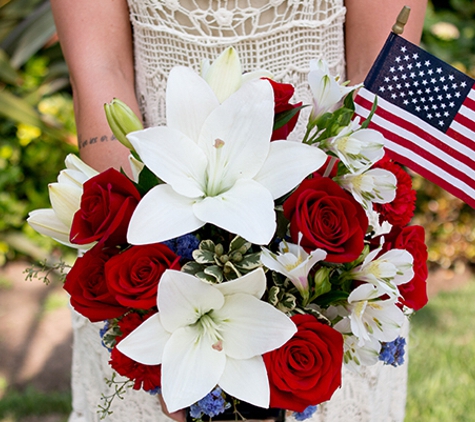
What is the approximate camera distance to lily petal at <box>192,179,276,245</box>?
671mm

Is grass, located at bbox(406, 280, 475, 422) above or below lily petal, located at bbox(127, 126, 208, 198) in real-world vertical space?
below

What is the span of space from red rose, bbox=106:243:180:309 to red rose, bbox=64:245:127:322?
4 cm

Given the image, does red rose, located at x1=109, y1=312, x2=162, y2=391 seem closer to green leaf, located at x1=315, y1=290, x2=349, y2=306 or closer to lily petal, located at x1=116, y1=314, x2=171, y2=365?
lily petal, located at x1=116, y1=314, x2=171, y2=365

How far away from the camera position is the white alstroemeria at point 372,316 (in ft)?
2.39

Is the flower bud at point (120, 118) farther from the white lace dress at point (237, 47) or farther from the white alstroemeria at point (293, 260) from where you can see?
the white lace dress at point (237, 47)

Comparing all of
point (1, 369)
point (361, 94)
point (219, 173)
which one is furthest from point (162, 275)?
point (1, 369)

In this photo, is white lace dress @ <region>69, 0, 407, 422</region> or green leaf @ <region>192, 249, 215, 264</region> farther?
white lace dress @ <region>69, 0, 407, 422</region>

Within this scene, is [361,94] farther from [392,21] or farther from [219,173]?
[219,173]

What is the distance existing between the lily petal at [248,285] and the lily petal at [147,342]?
93 millimetres

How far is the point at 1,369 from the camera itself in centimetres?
283

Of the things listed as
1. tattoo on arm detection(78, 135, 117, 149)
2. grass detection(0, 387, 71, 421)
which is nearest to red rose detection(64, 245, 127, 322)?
tattoo on arm detection(78, 135, 117, 149)

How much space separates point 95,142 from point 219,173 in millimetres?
491

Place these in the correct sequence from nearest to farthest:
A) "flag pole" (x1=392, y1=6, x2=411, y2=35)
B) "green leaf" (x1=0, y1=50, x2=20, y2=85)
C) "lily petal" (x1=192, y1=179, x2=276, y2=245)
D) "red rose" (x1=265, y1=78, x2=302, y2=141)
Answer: "lily petal" (x1=192, y1=179, x2=276, y2=245) → "red rose" (x1=265, y1=78, x2=302, y2=141) → "flag pole" (x1=392, y1=6, x2=411, y2=35) → "green leaf" (x1=0, y1=50, x2=20, y2=85)

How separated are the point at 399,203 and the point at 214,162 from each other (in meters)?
0.29
